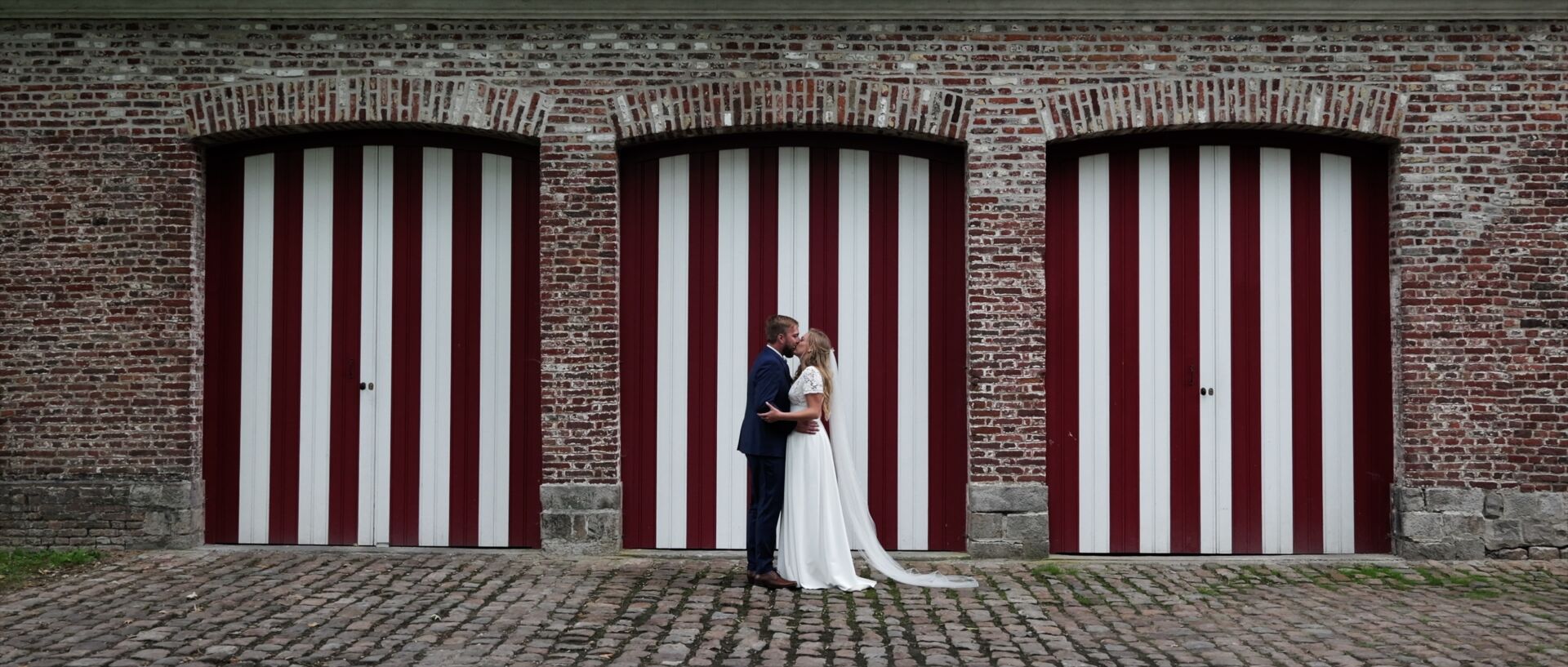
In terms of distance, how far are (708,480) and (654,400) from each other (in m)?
0.73

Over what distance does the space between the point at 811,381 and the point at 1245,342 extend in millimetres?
3582

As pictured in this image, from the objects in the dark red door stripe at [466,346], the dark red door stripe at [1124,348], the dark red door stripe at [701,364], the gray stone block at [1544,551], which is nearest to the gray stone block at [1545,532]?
the gray stone block at [1544,551]

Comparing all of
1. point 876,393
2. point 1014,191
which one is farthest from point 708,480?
point 1014,191

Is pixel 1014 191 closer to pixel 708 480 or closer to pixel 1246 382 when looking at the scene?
pixel 1246 382

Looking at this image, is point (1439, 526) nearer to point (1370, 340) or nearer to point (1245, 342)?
point (1370, 340)

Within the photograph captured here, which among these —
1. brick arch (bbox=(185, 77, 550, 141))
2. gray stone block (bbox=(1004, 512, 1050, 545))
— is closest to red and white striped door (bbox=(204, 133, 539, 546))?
brick arch (bbox=(185, 77, 550, 141))

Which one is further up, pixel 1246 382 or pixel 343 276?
pixel 343 276

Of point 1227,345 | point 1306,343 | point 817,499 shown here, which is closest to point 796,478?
point 817,499

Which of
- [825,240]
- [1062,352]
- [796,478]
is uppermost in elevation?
[825,240]

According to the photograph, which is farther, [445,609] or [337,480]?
[337,480]

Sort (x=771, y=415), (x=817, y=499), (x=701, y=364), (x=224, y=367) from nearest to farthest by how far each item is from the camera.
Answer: (x=771, y=415), (x=817, y=499), (x=701, y=364), (x=224, y=367)

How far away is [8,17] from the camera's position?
8.98m

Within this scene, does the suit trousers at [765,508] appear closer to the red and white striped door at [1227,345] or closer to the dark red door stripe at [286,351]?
the red and white striped door at [1227,345]

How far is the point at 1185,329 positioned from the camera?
9.11m
